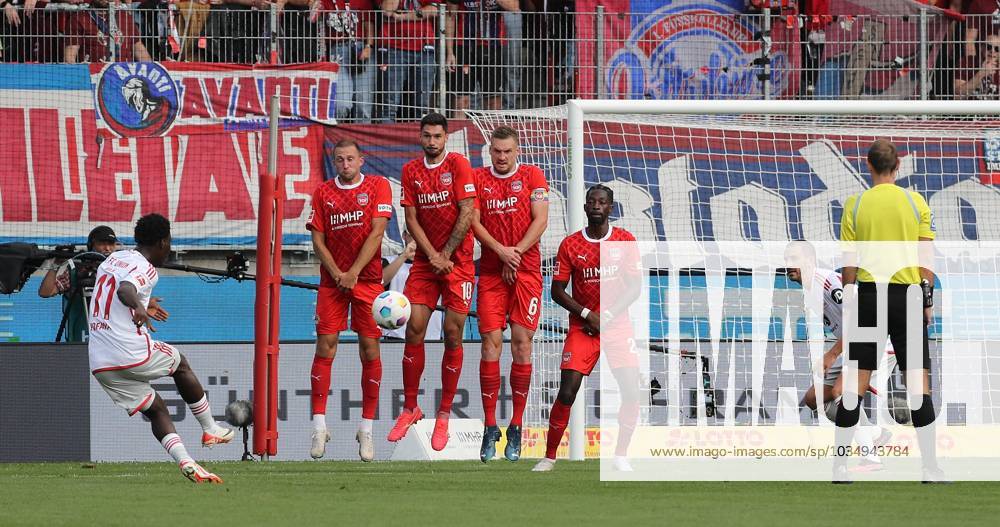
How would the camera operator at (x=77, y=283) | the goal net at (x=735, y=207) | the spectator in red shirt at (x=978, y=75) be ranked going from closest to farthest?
the camera operator at (x=77, y=283), the goal net at (x=735, y=207), the spectator in red shirt at (x=978, y=75)

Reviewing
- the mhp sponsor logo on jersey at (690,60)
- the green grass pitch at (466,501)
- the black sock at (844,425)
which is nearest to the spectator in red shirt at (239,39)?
the mhp sponsor logo on jersey at (690,60)

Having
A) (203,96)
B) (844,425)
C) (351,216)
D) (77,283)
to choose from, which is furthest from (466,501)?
(203,96)

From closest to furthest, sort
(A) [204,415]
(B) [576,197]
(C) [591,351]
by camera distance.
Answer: (A) [204,415] < (C) [591,351] < (B) [576,197]

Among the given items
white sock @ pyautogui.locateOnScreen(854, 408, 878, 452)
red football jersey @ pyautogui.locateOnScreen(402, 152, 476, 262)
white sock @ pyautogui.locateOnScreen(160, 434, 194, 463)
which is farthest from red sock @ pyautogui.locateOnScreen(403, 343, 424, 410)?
white sock @ pyautogui.locateOnScreen(854, 408, 878, 452)

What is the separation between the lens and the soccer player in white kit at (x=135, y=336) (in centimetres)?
972

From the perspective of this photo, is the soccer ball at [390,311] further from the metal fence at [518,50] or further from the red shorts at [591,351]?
the metal fence at [518,50]

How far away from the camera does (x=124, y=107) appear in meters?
16.6

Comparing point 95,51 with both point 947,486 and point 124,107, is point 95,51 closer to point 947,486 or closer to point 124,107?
point 124,107

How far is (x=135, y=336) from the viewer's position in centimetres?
1006

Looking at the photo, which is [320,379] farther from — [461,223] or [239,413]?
[461,223]

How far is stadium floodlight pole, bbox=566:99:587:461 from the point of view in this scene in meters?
12.2

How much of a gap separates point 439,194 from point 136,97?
6.39 meters

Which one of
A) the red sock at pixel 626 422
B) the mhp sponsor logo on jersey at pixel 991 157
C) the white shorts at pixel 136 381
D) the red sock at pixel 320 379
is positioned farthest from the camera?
the mhp sponsor logo on jersey at pixel 991 157

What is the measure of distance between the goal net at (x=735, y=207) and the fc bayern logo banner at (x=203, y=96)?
2223mm
